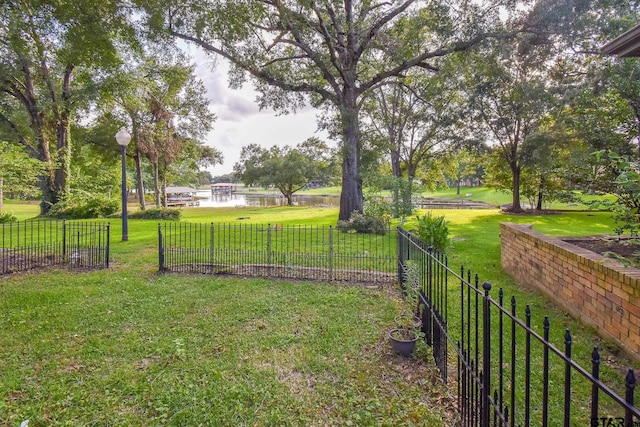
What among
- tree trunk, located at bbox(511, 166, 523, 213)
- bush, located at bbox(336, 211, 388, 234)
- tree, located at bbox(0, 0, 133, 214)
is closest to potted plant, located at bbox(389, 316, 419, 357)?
tree, located at bbox(0, 0, 133, 214)

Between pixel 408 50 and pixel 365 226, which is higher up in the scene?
pixel 408 50

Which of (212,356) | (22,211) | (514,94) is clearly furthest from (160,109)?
(212,356)

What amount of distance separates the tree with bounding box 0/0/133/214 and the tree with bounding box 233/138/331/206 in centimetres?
1725

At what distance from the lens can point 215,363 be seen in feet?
11.3

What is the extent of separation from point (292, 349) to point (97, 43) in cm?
598

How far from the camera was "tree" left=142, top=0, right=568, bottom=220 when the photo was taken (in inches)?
418

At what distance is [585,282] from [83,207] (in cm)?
1988

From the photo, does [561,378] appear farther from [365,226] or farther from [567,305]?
[365,226]

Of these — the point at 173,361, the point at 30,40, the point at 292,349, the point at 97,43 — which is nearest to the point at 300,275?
the point at 292,349

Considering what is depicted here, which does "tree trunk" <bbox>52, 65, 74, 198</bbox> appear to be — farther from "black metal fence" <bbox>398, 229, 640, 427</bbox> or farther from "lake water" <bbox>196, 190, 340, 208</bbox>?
"black metal fence" <bbox>398, 229, 640, 427</bbox>

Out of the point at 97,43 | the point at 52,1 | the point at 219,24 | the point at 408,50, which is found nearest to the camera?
the point at 52,1

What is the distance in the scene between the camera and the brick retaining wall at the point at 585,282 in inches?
135

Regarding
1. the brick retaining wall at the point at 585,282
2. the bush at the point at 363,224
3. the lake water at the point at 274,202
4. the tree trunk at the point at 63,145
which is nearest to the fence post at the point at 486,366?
the brick retaining wall at the point at 585,282

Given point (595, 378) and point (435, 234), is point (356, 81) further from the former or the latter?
point (595, 378)
